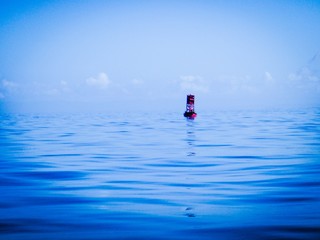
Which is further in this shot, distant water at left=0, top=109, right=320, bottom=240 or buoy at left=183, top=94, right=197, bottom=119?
buoy at left=183, top=94, right=197, bottom=119

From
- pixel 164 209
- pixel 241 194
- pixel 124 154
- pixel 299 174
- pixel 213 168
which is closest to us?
pixel 164 209

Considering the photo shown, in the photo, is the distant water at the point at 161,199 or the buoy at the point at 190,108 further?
the buoy at the point at 190,108

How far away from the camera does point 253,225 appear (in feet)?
15.5

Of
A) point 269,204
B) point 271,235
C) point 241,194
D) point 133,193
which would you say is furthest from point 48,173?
point 271,235

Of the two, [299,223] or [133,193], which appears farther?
[133,193]

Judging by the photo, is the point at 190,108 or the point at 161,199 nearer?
the point at 161,199

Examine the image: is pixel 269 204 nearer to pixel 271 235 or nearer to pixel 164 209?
pixel 271 235

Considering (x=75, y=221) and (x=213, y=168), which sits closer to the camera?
(x=75, y=221)

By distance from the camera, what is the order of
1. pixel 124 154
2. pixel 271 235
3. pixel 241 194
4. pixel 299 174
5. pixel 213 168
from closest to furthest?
pixel 271 235
pixel 241 194
pixel 299 174
pixel 213 168
pixel 124 154

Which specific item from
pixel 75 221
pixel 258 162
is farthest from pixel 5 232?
pixel 258 162

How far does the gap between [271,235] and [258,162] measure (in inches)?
265

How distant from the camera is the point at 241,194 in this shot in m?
6.62

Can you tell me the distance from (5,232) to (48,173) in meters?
4.75

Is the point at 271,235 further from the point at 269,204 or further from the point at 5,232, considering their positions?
the point at 5,232
